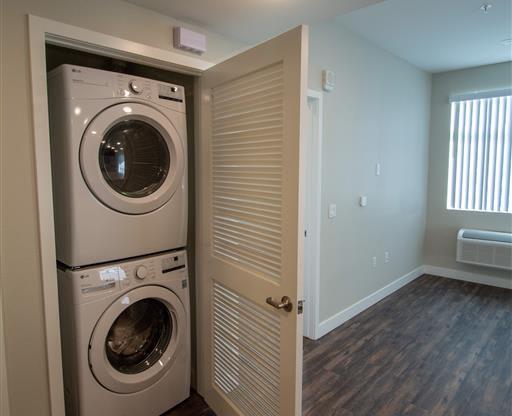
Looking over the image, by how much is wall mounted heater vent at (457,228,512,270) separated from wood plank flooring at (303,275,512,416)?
504mm

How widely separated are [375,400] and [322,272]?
3.43 ft

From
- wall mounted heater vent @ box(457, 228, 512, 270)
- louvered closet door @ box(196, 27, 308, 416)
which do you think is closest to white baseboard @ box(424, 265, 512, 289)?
wall mounted heater vent @ box(457, 228, 512, 270)

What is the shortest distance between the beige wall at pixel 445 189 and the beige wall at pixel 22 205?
435 centimetres

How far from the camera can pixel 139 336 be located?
2.02 meters

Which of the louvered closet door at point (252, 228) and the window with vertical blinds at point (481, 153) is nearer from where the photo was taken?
the louvered closet door at point (252, 228)

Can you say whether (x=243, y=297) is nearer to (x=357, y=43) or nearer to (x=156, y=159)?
(x=156, y=159)

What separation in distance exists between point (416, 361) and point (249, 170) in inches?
83.0

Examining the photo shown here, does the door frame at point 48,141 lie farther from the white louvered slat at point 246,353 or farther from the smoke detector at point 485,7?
the smoke detector at point 485,7

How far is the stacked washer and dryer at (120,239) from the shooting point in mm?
1588

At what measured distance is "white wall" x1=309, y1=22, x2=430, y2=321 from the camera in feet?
9.78

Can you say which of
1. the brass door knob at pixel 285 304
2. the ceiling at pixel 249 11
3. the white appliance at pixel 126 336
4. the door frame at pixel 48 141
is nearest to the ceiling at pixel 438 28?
the ceiling at pixel 249 11

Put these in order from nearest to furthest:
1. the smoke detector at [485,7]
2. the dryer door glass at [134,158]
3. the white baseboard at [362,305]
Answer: the dryer door glass at [134,158] < the smoke detector at [485,7] < the white baseboard at [362,305]

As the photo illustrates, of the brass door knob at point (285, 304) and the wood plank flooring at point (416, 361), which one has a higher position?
the brass door knob at point (285, 304)

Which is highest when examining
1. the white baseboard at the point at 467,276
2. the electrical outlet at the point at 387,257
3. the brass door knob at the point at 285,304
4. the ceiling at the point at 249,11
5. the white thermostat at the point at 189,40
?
the ceiling at the point at 249,11
